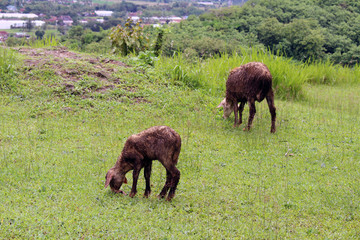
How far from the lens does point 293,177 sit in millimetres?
6613

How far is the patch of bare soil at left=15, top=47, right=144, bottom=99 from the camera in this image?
10.2 metres

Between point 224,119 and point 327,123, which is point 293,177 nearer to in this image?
point 224,119

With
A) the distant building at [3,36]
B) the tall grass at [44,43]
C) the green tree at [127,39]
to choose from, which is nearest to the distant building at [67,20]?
the distant building at [3,36]

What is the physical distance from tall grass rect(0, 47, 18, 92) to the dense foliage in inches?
265

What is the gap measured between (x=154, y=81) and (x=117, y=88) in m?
1.26

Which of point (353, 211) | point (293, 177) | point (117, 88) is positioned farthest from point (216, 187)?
point (117, 88)

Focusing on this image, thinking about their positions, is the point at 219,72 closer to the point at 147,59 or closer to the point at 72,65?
the point at 147,59

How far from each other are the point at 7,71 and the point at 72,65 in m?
1.68

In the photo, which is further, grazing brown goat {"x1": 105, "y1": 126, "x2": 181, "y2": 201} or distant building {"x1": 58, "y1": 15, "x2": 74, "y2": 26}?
distant building {"x1": 58, "y1": 15, "x2": 74, "y2": 26}

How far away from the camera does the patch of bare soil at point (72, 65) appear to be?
33.6 ft

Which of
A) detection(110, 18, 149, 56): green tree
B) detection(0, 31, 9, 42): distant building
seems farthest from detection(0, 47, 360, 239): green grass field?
detection(0, 31, 9, 42): distant building

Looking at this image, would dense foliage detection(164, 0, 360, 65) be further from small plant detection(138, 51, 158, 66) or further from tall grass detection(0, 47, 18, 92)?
tall grass detection(0, 47, 18, 92)

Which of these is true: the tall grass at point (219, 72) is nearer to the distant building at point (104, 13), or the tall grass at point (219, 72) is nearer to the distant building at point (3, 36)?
the distant building at point (3, 36)

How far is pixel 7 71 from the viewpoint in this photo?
33.0ft
